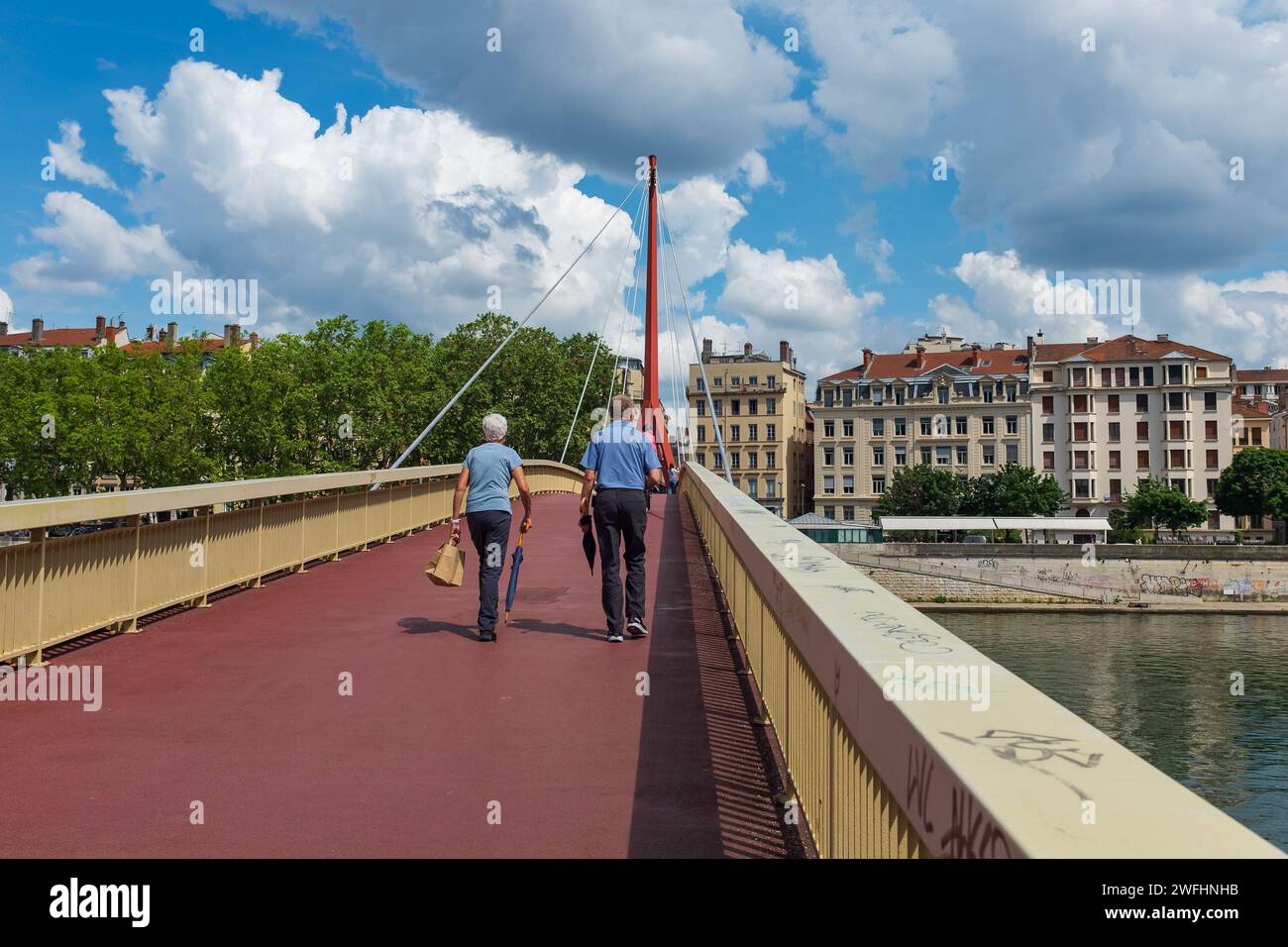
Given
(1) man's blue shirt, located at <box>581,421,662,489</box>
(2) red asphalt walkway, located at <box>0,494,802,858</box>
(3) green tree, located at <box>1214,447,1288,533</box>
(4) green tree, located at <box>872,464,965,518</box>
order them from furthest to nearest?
(4) green tree, located at <box>872,464,965,518</box>
(3) green tree, located at <box>1214,447,1288,533</box>
(1) man's blue shirt, located at <box>581,421,662,489</box>
(2) red asphalt walkway, located at <box>0,494,802,858</box>

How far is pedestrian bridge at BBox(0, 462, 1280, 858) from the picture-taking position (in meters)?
2.05

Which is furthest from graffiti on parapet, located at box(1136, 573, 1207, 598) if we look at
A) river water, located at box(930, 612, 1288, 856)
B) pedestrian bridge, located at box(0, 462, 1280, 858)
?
pedestrian bridge, located at box(0, 462, 1280, 858)

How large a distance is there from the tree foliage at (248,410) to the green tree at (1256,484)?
5077 centimetres

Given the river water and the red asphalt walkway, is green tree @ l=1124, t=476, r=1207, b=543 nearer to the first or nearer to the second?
the river water

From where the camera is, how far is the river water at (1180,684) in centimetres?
3500

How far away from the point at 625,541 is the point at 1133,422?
96.9 metres

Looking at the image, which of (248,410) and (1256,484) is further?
(1256,484)

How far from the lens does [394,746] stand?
214 inches

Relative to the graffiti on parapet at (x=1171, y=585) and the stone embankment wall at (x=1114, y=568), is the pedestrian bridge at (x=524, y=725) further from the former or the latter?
the graffiti on parapet at (x=1171, y=585)

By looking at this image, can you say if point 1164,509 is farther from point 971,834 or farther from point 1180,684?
point 971,834

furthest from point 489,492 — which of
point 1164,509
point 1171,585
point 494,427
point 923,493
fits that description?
point 1164,509

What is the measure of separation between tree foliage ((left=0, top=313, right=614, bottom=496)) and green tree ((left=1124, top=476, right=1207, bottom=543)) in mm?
43467

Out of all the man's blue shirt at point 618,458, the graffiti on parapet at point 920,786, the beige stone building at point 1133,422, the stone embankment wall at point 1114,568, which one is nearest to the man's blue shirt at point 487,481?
the man's blue shirt at point 618,458
